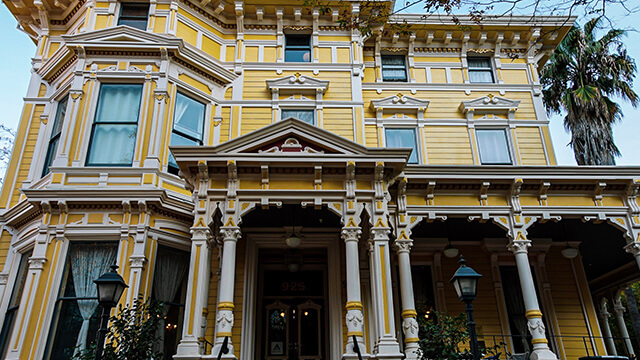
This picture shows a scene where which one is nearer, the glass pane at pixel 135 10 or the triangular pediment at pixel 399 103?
the glass pane at pixel 135 10

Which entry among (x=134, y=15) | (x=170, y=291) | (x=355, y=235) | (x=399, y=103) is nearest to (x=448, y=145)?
(x=399, y=103)

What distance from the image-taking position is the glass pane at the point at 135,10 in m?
12.6

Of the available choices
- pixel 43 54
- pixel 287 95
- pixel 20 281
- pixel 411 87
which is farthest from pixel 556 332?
pixel 43 54

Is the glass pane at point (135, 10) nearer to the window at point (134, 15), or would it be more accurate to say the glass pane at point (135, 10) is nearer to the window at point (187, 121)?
the window at point (134, 15)

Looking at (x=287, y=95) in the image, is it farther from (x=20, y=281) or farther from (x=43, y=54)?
(x=20, y=281)

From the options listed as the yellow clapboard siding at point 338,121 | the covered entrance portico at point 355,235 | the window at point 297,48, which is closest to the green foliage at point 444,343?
the covered entrance portico at point 355,235

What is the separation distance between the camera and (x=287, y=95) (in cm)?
1315

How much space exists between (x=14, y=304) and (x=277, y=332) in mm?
6044

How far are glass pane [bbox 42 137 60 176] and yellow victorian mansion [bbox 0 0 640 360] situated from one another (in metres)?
0.04

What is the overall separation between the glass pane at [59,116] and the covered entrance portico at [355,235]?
198 inches

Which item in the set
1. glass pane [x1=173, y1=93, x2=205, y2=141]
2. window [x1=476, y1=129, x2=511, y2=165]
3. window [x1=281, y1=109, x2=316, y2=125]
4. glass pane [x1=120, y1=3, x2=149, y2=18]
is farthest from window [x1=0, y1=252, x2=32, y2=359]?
window [x1=476, y1=129, x2=511, y2=165]

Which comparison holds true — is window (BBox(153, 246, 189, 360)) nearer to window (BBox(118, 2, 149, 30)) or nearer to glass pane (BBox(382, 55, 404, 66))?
window (BBox(118, 2, 149, 30))

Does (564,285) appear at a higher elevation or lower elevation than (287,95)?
lower

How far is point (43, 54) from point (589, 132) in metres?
20.0
